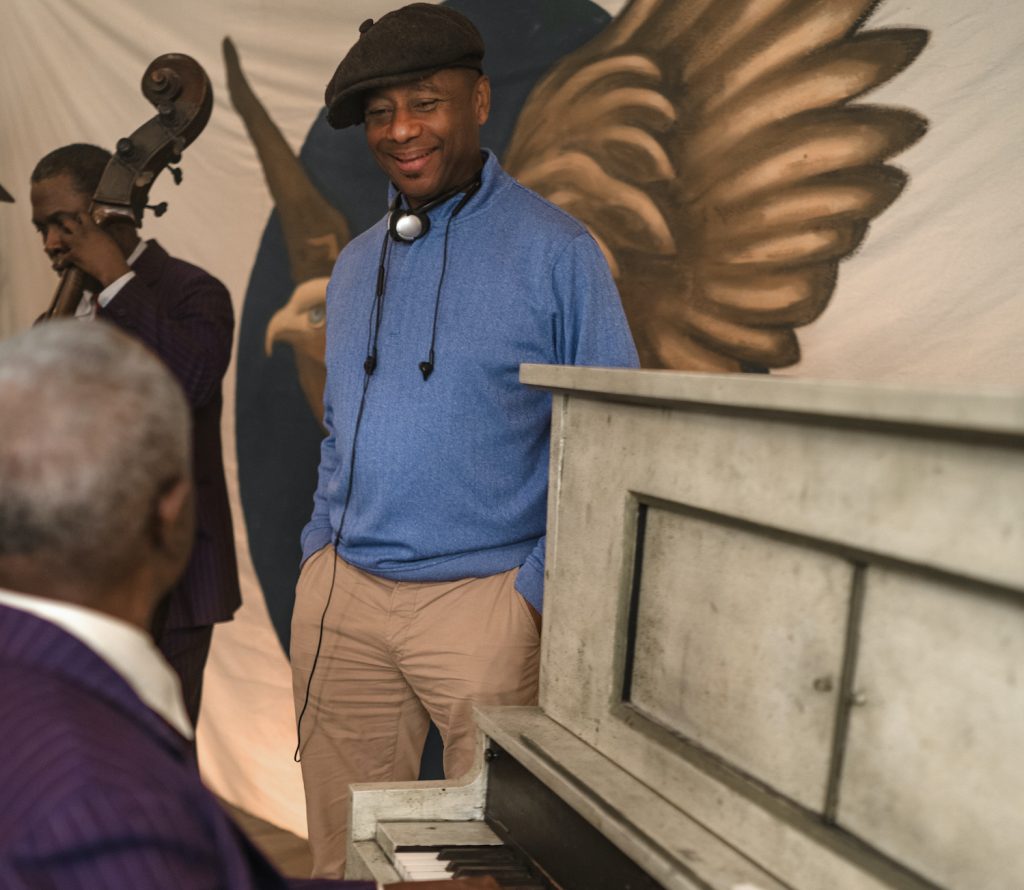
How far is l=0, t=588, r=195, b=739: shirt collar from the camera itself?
1.00 m

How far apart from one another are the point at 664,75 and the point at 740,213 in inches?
16.5

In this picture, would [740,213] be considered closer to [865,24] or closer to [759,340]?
[759,340]

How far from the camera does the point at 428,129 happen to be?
2.27 m

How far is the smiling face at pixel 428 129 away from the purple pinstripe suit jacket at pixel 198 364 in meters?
0.82

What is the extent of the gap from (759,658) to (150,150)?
8.10 feet

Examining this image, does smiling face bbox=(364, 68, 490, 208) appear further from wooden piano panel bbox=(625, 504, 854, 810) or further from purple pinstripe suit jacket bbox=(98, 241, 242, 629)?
wooden piano panel bbox=(625, 504, 854, 810)

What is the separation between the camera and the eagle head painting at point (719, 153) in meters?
2.35

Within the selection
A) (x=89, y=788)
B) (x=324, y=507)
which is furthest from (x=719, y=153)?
(x=89, y=788)

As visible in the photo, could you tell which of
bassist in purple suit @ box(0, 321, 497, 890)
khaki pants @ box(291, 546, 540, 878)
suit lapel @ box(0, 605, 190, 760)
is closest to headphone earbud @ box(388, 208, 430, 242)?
Answer: khaki pants @ box(291, 546, 540, 878)

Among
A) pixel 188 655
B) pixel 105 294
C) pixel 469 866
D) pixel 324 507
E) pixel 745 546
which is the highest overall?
pixel 105 294

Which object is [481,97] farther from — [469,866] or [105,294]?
[469,866]

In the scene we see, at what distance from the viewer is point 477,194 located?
234 cm

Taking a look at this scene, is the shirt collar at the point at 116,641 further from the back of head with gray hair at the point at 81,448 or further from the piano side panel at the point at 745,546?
the piano side panel at the point at 745,546

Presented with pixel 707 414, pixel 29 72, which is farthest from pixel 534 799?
pixel 29 72
